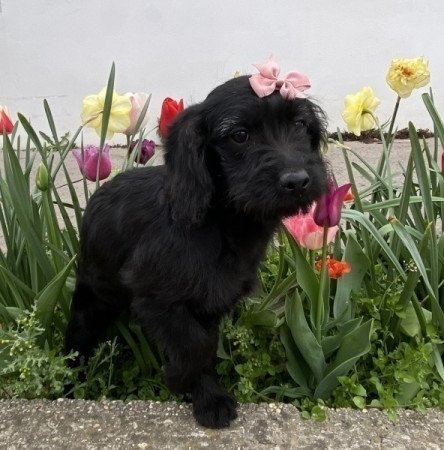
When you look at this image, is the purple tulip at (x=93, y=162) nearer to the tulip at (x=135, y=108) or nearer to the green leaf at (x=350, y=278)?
the tulip at (x=135, y=108)

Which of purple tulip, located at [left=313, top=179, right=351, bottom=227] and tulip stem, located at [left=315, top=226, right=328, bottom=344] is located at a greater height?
purple tulip, located at [left=313, top=179, right=351, bottom=227]

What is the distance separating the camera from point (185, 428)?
1.31m

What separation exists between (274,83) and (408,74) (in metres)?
0.73

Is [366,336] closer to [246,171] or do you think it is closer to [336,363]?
[336,363]

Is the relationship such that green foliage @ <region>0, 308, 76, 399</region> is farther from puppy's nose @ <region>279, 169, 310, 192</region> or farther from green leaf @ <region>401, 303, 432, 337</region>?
green leaf @ <region>401, 303, 432, 337</region>

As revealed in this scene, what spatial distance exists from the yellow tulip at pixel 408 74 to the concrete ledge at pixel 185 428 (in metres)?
1.01

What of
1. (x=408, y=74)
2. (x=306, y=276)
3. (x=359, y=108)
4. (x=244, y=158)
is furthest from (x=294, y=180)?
(x=408, y=74)

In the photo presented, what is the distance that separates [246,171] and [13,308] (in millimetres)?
899

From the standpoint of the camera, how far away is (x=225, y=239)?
1355 millimetres

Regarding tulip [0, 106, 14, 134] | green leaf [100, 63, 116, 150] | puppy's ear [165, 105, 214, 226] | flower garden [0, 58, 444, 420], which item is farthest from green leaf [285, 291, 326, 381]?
tulip [0, 106, 14, 134]

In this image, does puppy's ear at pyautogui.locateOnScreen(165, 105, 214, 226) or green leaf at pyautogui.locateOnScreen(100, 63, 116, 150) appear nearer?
puppy's ear at pyautogui.locateOnScreen(165, 105, 214, 226)

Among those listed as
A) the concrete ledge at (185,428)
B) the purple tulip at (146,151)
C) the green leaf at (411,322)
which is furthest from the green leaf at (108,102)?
the green leaf at (411,322)

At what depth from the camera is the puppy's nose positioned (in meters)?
1.14

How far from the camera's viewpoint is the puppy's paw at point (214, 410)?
1.33m
